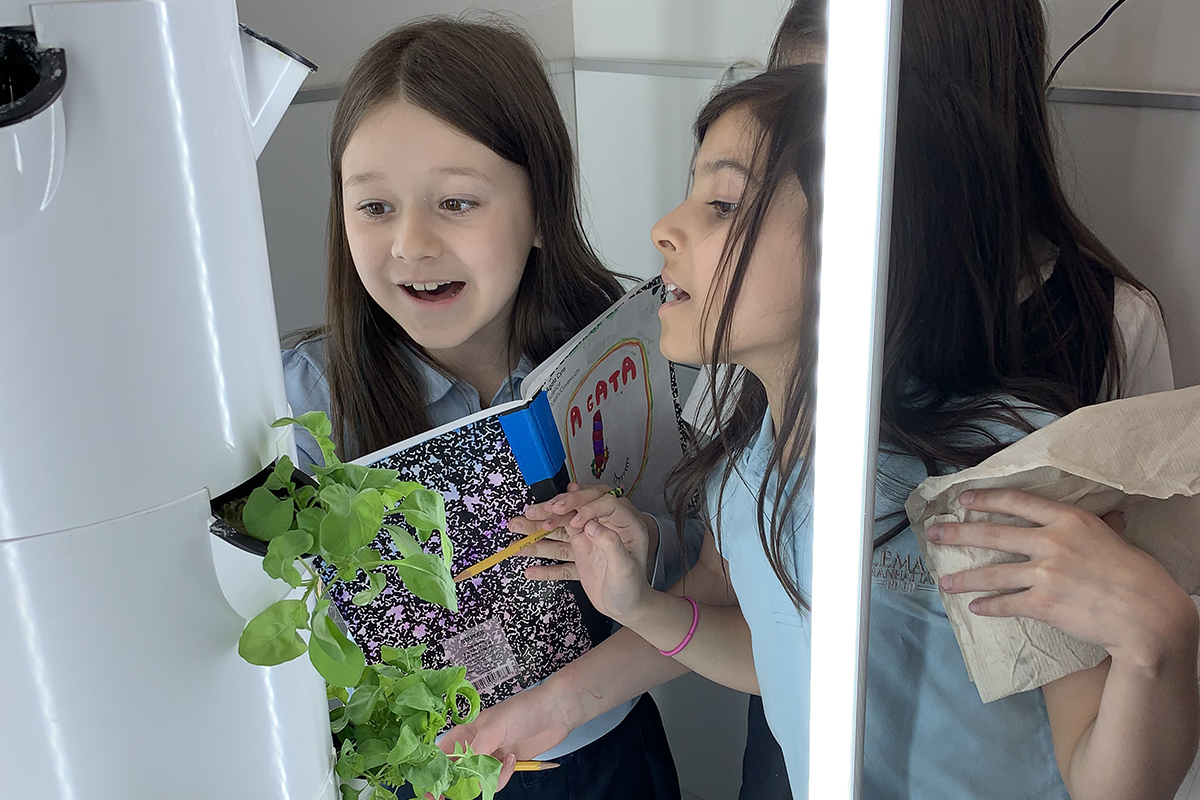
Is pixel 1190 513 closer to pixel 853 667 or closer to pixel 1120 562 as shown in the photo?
pixel 1120 562

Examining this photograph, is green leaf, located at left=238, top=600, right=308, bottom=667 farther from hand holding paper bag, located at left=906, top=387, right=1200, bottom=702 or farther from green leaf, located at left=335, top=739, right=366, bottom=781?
hand holding paper bag, located at left=906, top=387, right=1200, bottom=702

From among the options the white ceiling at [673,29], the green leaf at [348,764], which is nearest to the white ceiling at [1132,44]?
the white ceiling at [673,29]

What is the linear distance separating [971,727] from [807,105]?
37cm

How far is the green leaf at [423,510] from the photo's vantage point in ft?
1.08

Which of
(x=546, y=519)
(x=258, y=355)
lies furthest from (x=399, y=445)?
(x=258, y=355)

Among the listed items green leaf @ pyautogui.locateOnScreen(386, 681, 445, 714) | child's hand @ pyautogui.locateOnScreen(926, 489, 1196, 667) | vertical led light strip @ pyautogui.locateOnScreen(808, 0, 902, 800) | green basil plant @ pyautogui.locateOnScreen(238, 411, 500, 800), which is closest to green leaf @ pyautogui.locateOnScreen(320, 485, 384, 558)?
green basil plant @ pyautogui.locateOnScreen(238, 411, 500, 800)

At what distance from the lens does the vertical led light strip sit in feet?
1.30

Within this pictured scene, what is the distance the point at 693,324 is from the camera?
0.59 metres

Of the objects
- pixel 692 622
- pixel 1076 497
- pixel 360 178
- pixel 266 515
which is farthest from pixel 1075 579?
pixel 360 178

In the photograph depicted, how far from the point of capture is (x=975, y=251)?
49 cm

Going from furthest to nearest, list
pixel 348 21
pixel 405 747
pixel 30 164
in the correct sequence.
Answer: pixel 348 21
pixel 405 747
pixel 30 164

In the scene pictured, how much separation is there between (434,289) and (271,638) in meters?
0.38

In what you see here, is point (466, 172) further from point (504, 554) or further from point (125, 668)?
point (125, 668)

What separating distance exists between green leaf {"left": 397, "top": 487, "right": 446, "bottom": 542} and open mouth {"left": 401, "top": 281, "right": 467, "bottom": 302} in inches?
12.9
